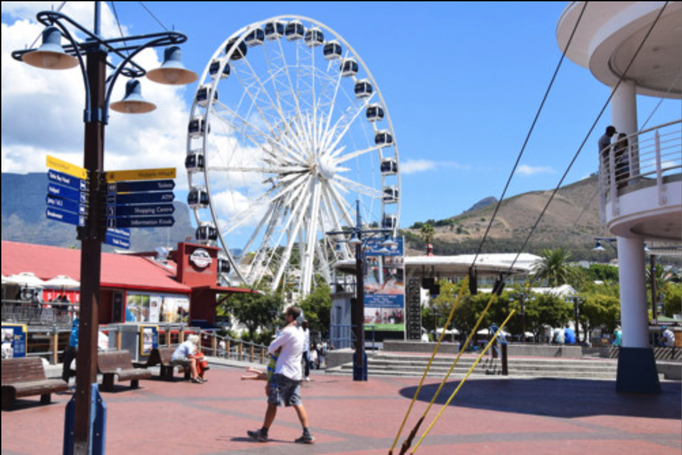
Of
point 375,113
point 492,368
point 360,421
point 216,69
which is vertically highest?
point 375,113

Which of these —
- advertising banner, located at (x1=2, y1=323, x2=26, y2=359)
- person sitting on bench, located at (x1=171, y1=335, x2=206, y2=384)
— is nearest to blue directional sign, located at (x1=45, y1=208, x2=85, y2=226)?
person sitting on bench, located at (x1=171, y1=335, x2=206, y2=384)

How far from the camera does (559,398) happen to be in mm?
15391

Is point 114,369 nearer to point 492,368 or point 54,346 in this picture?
point 54,346

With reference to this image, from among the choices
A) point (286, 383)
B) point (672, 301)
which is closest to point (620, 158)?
point (286, 383)

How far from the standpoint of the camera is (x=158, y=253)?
41.9 m

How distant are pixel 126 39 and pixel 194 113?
1160 inches

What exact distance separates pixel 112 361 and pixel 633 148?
12.2 m

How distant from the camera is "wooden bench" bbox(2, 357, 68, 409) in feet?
35.8

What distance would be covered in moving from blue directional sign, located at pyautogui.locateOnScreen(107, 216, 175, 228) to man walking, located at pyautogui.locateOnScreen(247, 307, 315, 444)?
2334 mm

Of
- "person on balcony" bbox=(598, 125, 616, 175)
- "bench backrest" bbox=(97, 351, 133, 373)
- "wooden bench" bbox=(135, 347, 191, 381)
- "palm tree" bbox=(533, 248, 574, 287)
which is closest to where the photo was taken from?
"bench backrest" bbox=(97, 351, 133, 373)

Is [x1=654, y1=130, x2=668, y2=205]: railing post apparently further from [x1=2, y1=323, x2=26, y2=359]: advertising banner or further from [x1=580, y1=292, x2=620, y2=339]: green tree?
[x1=580, y1=292, x2=620, y2=339]: green tree

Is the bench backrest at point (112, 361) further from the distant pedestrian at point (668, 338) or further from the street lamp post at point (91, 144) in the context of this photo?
the distant pedestrian at point (668, 338)

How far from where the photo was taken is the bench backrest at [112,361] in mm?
13719

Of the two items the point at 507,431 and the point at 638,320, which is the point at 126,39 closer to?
the point at 507,431
